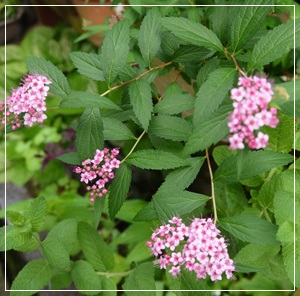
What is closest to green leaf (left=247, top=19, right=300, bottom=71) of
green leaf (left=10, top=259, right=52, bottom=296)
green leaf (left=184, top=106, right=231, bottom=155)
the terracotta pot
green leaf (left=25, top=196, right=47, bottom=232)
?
green leaf (left=184, top=106, right=231, bottom=155)

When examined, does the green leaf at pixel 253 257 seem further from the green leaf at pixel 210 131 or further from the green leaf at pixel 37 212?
the green leaf at pixel 37 212

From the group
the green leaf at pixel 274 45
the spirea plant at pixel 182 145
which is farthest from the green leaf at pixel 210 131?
the green leaf at pixel 274 45

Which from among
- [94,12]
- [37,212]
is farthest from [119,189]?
Answer: [94,12]

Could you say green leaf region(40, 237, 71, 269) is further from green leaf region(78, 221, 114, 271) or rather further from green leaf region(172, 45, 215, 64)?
green leaf region(172, 45, 215, 64)

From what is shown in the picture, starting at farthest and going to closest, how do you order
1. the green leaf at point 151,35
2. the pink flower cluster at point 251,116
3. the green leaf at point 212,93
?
the green leaf at point 151,35 → the green leaf at point 212,93 → the pink flower cluster at point 251,116

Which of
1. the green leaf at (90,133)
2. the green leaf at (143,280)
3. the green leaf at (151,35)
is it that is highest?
the green leaf at (151,35)
